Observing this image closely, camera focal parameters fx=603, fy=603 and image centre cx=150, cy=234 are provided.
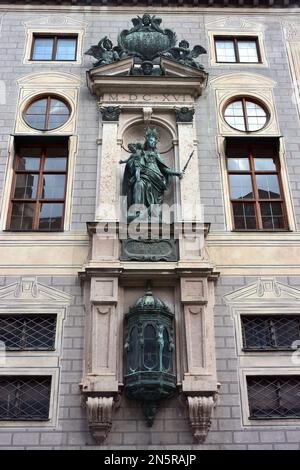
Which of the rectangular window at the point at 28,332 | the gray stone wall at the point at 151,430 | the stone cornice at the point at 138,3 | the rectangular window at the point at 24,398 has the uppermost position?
the stone cornice at the point at 138,3

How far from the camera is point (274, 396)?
1178 centimetres

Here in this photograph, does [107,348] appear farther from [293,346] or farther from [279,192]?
[279,192]

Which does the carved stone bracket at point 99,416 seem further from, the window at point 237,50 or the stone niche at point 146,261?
the window at point 237,50

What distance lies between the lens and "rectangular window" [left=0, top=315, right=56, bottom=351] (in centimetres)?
1213

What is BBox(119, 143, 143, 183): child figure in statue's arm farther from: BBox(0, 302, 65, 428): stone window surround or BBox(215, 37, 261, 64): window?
BBox(215, 37, 261, 64): window

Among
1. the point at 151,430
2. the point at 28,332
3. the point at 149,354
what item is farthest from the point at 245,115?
the point at 151,430

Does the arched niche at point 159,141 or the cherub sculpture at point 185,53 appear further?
the cherub sculpture at point 185,53

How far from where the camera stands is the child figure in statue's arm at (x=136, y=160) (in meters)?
13.6

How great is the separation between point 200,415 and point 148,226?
4128 millimetres

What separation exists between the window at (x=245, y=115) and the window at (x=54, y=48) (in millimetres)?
4555

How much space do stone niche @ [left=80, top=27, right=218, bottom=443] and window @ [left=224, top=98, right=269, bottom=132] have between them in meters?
1.00

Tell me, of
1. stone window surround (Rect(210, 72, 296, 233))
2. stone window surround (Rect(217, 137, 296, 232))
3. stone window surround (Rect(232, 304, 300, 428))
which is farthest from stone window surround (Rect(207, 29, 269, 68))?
stone window surround (Rect(232, 304, 300, 428))

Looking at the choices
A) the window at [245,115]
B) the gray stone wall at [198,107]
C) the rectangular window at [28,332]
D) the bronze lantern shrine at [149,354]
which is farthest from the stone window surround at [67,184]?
the window at [245,115]

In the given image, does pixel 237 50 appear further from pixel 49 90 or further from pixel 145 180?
pixel 145 180
